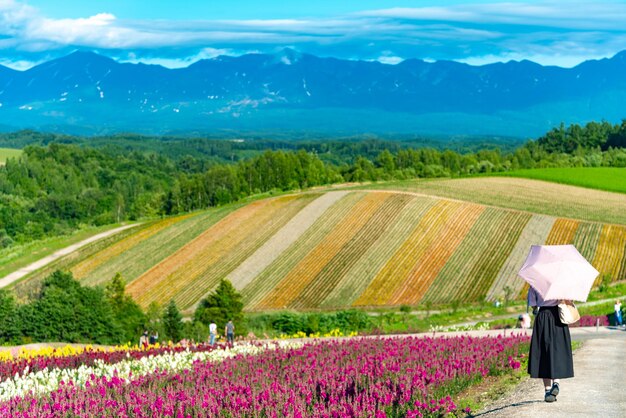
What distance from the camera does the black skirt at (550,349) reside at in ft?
45.3

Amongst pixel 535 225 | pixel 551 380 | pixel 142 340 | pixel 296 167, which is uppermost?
pixel 551 380

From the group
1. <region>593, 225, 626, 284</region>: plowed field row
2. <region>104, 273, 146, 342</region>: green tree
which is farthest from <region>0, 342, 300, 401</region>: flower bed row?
<region>593, 225, 626, 284</region>: plowed field row

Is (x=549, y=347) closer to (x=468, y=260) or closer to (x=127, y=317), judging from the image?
(x=127, y=317)

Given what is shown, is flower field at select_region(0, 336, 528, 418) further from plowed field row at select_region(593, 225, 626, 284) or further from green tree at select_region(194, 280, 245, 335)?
plowed field row at select_region(593, 225, 626, 284)

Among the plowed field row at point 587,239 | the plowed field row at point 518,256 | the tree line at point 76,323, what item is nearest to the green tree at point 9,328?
the tree line at point 76,323

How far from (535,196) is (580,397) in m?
82.2

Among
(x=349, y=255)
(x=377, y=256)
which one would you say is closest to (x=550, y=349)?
(x=377, y=256)

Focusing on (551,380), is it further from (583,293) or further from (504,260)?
(504,260)

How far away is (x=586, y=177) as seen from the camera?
116 meters

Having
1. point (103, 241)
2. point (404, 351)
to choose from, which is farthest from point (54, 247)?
point (404, 351)

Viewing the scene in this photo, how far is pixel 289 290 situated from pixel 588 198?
42108 millimetres

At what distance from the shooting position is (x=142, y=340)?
3553 cm

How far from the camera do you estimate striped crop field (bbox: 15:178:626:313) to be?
2552 inches

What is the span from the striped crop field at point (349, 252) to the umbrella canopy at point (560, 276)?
46.7 metres
